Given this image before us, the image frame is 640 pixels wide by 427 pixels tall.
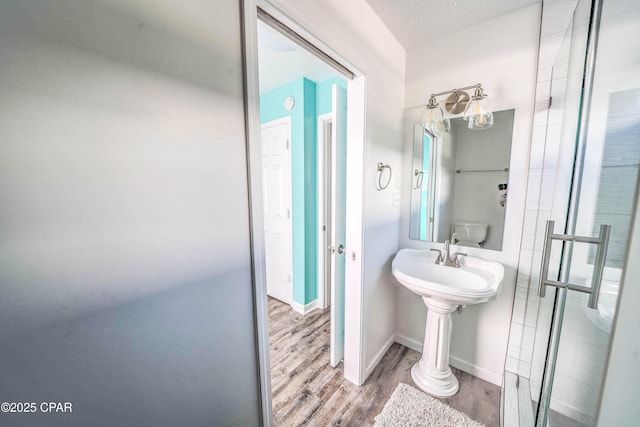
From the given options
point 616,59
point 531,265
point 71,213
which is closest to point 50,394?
point 71,213

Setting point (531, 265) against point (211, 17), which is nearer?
point (211, 17)

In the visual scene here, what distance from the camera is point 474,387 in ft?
5.12

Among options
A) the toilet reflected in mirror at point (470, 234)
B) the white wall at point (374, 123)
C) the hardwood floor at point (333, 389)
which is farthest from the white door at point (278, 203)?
the toilet reflected in mirror at point (470, 234)

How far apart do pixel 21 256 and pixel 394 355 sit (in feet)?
7.09

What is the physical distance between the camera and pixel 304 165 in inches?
90.4

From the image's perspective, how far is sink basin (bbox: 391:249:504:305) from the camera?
4.07 ft

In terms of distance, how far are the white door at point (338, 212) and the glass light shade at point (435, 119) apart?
0.61 meters

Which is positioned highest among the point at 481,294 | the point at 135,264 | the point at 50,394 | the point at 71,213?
the point at 71,213

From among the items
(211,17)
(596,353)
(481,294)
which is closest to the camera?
(596,353)

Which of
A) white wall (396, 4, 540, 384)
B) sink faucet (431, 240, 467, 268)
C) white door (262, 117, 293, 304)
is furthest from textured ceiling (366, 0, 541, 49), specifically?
sink faucet (431, 240, 467, 268)

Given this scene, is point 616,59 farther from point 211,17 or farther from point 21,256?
point 21,256

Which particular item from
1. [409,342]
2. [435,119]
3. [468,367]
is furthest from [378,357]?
[435,119]

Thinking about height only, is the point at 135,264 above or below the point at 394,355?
above

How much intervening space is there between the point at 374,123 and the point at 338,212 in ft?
2.13
